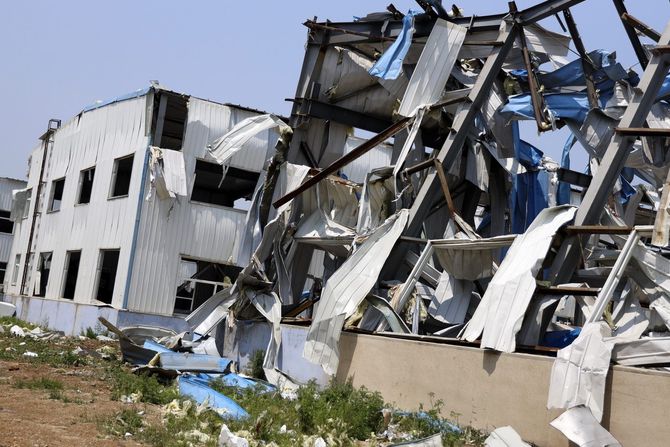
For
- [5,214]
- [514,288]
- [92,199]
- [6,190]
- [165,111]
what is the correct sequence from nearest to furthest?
[514,288]
[165,111]
[92,199]
[6,190]
[5,214]

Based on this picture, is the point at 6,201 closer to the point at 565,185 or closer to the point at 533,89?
the point at 565,185

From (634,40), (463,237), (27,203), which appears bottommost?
(463,237)

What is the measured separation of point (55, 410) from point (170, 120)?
12.5m

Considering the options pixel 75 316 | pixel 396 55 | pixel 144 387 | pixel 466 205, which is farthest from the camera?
pixel 75 316

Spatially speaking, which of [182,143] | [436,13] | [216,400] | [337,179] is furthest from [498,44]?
[182,143]

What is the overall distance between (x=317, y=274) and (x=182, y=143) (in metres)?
5.16

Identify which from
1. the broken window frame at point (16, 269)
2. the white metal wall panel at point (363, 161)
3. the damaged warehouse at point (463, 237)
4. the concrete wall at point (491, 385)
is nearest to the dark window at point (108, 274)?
the broken window frame at point (16, 269)

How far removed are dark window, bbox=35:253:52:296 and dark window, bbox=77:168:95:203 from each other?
2.57 meters

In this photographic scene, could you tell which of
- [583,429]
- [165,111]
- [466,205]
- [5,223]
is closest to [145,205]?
[165,111]

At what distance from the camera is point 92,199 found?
2197cm

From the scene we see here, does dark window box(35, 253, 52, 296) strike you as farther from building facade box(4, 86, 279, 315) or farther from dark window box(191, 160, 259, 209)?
dark window box(191, 160, 259, 209)

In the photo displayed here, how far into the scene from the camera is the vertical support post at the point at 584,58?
13.4m

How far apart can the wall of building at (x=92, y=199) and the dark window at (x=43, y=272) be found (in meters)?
0.20

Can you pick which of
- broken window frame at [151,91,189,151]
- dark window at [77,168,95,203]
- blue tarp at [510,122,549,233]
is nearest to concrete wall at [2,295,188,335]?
dark window at [77,168,95,203]
